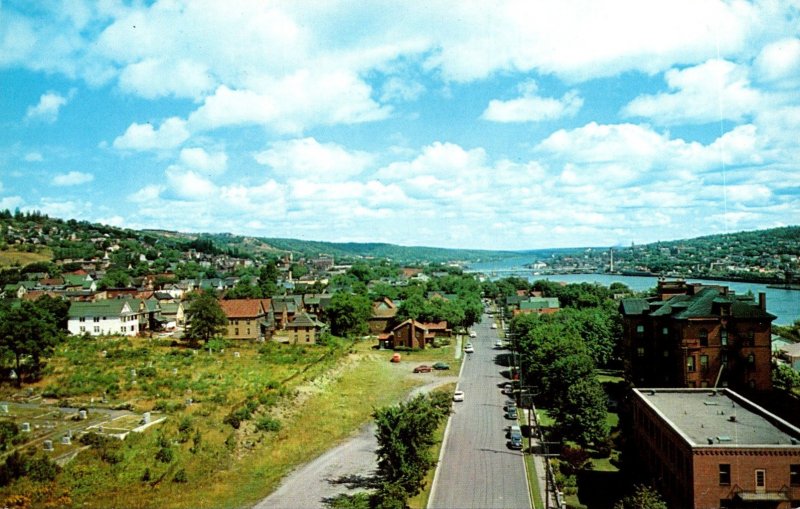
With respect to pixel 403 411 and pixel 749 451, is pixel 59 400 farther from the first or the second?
pixel 749 451

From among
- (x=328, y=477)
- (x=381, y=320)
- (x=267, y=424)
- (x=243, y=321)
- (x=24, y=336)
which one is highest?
(x=24, y=336)

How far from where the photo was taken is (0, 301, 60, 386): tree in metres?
48.6

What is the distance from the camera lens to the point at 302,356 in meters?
64.9

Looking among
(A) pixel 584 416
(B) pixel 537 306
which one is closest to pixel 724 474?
(A) pixel 584 416

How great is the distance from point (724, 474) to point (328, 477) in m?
21.2

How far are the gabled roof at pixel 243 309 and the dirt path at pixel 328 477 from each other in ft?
138

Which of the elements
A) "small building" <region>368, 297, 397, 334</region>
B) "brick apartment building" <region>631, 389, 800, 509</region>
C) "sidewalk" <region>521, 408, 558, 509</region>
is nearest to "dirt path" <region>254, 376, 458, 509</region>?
"sidewalk" <region>521, 408, 558, 509</region>

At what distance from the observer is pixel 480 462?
34.2 m

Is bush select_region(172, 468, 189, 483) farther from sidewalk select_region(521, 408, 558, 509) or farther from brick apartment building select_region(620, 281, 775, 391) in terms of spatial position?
brick apartment building select_region(620, 281, 775, 391)

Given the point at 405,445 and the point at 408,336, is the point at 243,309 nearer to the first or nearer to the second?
the point at 408,336

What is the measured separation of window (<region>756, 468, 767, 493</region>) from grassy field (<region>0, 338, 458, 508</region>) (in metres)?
24.8

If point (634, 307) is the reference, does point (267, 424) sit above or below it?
below

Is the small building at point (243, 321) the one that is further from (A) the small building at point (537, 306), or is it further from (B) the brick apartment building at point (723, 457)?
(B) the brick apartment building at point (723, 457)

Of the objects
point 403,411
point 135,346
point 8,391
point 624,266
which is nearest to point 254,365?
point 135,346
